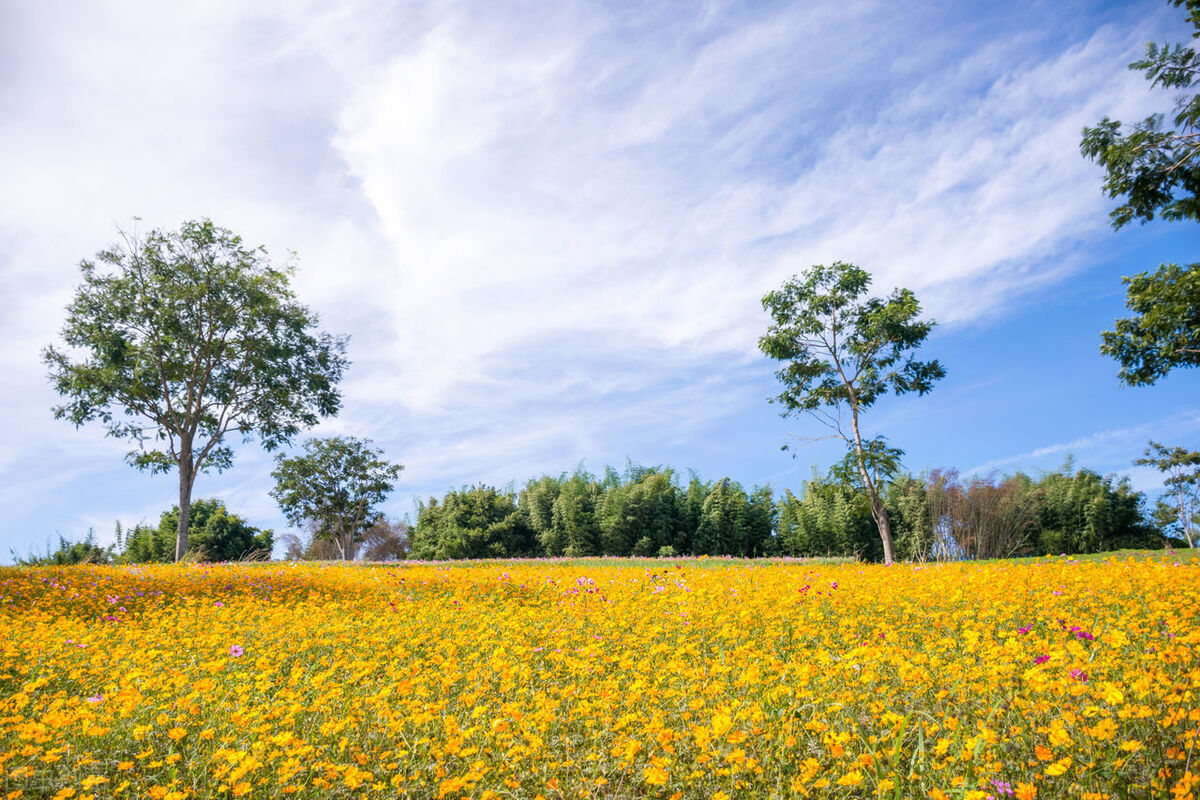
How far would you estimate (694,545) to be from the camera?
38.6m

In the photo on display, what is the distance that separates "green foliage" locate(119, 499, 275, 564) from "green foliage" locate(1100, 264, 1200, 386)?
3666cm

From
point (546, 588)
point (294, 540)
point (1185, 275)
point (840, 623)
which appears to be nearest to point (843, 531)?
point (1185, 275)

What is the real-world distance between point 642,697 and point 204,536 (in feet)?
122

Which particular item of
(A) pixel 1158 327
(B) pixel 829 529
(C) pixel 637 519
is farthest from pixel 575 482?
(A) pixel 1158 327

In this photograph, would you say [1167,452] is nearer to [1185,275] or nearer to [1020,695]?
[1185,275]

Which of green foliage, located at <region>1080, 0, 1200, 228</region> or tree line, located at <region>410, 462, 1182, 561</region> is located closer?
green foliage, located at <region>1080, 0, 1200, 228</region>

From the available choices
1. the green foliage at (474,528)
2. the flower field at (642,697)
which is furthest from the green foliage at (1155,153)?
the green foliage at (474,528)

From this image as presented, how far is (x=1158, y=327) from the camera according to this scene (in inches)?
585

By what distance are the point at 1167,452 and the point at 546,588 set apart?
30.9 metres

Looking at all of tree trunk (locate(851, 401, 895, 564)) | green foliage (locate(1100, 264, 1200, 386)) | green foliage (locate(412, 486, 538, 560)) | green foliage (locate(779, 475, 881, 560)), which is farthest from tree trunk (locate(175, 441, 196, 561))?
green foliage (locate(779, 475, 881, 560))

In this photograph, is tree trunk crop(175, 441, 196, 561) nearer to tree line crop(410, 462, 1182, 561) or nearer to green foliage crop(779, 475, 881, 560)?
Result: tree line crop(410, 462, 1182, 561)

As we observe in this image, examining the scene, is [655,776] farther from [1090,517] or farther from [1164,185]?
[1090,517]

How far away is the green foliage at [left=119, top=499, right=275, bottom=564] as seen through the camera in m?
34.1

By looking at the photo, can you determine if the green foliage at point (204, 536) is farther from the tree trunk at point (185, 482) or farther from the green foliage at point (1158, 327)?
the green foliage at point (1158, 327)
